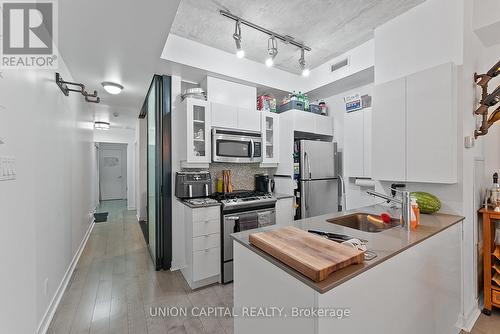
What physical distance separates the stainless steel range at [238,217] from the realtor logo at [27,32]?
2.04 metres

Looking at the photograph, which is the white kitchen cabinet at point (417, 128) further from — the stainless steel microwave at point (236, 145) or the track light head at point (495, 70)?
the stainless steel microwave at point (236, 145)

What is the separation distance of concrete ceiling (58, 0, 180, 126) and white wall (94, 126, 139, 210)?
4436mm

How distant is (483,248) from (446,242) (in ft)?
3.22

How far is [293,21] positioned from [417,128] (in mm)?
1649

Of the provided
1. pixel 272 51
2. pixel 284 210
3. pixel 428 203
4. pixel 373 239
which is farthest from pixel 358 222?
pixel 272 51

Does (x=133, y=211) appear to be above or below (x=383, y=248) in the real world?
below

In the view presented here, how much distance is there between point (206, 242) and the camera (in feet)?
7.91

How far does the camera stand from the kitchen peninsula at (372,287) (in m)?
0.81

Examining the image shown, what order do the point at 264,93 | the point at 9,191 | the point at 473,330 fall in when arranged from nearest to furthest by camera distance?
1. the point at 9,191
2. the point at 473,330
3. the point at 264,93

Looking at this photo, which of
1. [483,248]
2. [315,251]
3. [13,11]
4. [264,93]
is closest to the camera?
[315,251]

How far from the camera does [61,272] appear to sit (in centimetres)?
230

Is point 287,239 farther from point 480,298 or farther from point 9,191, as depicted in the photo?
point 480,298

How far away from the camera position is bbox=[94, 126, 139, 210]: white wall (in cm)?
686

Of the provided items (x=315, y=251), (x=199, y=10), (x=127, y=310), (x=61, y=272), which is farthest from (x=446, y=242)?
(x=61, y=272)
